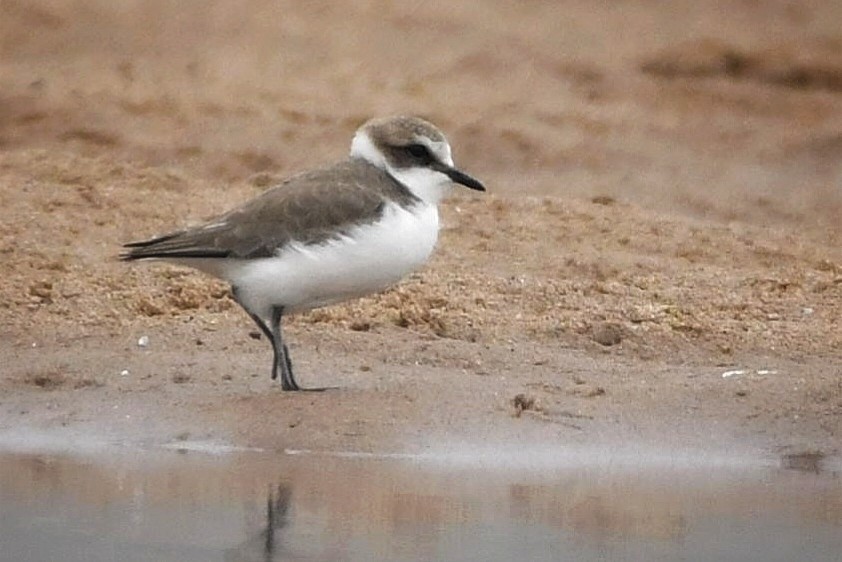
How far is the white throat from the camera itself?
984cm

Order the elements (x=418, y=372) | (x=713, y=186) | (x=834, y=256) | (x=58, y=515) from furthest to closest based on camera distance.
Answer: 1. (x=713, y=186)
2. (x=834, y=256)
3. (x=418, y=372)
4. (x=58, y=515)

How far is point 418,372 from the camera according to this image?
10.0 metres

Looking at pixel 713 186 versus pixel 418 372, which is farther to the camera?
pixel 713 186

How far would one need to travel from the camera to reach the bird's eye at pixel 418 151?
32.5ft

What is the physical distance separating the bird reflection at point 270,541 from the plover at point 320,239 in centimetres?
139

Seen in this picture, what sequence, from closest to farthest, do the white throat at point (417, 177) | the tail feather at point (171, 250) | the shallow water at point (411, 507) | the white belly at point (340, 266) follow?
the shallow water at point (411, 507), the white belly at point (340, 266), the tail feather at point (171, 250), the white throat at point (417, 177)

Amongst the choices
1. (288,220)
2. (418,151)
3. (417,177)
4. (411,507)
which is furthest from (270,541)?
(418,151)

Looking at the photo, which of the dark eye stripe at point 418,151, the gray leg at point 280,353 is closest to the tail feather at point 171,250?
the gray leg at point 280,353

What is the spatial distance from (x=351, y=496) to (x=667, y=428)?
170cm

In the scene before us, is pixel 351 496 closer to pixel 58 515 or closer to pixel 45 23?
pixel 58 515

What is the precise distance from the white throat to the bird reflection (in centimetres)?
196

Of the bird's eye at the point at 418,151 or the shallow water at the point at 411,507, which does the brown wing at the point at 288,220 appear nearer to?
the bird's eye at the point at 418,151

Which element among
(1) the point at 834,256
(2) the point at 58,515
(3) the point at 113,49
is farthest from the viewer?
(3) the point at 113,49

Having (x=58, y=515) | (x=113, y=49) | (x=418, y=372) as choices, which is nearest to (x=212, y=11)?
(x=113, y=49)
